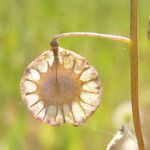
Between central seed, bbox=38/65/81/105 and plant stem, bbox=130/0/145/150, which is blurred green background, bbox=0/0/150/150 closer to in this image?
central seed, bbox=38/65/81/105

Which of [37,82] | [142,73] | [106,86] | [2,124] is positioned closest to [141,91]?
[142,73]

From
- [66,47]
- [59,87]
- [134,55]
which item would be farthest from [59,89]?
[66,47]

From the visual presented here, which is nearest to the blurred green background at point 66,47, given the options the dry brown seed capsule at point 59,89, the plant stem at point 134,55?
the dry brown seed capsule at point 59,89

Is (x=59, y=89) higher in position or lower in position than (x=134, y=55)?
lower

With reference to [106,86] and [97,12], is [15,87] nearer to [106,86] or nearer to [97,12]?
[106,86]

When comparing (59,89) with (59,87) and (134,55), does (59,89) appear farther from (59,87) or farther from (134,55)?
(134,55)

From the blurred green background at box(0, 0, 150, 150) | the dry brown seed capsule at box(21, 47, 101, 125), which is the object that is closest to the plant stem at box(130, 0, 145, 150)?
the dry brown seed capsule at box(21, 47, 101, 125)

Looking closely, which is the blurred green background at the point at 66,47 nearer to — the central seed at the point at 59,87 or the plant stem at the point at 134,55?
the central seed at the point at 59,87

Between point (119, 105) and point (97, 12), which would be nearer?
point (119, 105)
